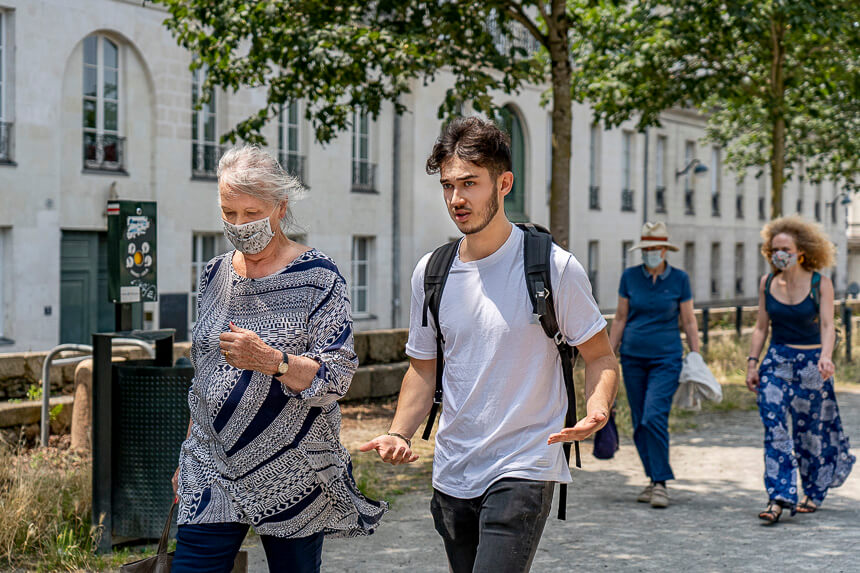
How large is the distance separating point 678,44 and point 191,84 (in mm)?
10227

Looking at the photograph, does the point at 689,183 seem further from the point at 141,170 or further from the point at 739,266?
the point at 141,170

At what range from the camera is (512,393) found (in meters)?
3.47

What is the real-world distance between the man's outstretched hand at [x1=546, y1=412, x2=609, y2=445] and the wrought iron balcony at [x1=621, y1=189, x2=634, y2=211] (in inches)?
1309

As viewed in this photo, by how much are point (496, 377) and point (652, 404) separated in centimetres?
443

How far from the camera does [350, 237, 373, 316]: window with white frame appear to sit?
25297mm

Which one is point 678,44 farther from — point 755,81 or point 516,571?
point 516,571

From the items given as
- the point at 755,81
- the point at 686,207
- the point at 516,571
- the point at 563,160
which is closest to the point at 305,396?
the point at 516,571

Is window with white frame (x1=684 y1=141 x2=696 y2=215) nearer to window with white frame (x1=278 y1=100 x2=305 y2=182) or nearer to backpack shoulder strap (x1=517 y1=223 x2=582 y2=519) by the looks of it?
window with white frame (x1=278 y1=100 x2=305 y2=182)

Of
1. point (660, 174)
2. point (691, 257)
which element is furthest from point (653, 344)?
point (691, 257)

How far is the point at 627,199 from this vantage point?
36500 millimetres

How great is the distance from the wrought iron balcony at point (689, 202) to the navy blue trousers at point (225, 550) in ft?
126

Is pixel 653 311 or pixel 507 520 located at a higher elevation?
pixel 653 311

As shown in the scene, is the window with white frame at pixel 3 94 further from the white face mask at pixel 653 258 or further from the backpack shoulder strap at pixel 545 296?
the backpack shoulder strap at pixel 545 296

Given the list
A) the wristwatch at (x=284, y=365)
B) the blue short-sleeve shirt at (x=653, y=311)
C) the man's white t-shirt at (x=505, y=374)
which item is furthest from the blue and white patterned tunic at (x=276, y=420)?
the blue short-sleeve shirt at (x=653, y=311)
